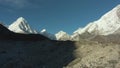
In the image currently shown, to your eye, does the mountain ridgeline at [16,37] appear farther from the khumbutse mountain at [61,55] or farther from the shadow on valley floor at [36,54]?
the khumbutse mountain at [61,55]

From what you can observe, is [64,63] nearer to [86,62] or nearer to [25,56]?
[86,62]

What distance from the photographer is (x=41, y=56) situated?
45.5 meters

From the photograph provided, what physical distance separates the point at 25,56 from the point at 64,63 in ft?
29.7

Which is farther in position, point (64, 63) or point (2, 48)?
point (2, 48)

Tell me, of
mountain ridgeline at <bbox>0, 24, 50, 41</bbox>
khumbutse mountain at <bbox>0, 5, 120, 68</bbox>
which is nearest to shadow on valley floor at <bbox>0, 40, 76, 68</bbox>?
khumbutse mountain at <bbox>0, 5, 120, 68</bbox>

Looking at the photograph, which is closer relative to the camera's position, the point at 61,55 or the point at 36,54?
the point at 61,55

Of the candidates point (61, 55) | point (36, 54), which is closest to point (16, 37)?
point (36, 54)

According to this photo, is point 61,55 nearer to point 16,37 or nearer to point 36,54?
point 36,54

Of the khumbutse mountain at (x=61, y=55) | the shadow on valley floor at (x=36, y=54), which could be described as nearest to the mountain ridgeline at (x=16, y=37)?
the shadow on valley floor at (x=36, y=54)

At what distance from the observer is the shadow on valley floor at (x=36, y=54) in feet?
137

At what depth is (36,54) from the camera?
4734 centimetres

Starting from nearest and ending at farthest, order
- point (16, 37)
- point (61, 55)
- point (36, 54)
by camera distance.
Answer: point (61, 55) < point (36, 54) < point (16, 37)

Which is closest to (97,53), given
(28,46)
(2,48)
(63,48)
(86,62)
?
(86,62)

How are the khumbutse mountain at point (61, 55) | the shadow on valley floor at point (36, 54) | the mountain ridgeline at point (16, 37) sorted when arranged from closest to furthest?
1. the khumbutse mountain at point (61, 55)
2. the shadow on valley floor at point (36, 54)
3. the mountain ridgeline at point (16, 37)
